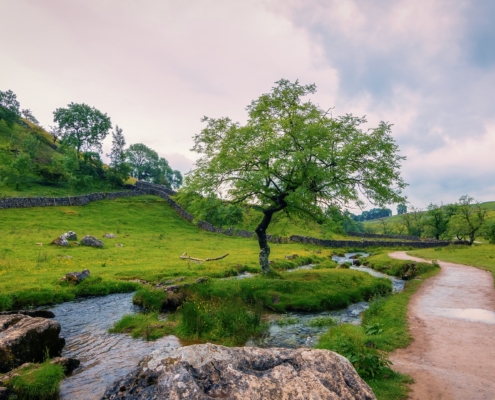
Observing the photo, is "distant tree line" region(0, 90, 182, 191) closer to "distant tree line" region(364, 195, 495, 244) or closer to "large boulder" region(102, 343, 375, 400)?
"large boulder" region(102, 343, 375, 400)

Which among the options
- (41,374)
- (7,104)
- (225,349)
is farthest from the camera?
(7,104)

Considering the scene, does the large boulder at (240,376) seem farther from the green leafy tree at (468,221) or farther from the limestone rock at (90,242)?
the green leafy tree at (468,221)

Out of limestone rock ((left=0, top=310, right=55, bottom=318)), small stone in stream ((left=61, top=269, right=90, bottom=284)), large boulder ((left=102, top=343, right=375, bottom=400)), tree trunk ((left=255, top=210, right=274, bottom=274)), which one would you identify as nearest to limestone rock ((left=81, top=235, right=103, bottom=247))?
small stone in stream ((left=61, top=269, right=90, bottom=284))

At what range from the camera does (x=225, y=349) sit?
6355mm

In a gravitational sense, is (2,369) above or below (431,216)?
below

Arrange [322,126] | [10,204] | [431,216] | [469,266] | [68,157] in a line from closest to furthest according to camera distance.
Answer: [322,126] < [469,266] < [10,204] < [68,157] < [431,216]

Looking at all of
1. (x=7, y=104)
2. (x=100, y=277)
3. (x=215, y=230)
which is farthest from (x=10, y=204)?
(x=7, y=104)

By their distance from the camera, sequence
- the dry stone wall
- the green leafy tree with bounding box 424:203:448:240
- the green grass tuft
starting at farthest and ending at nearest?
the green leafy tree with bounding box 424:203:448:240
the dry stone wall
the green grass tuft

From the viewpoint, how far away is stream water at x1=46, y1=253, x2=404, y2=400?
33.7ft

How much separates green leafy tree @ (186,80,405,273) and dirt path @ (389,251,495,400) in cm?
854

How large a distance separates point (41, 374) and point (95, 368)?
2129 mm

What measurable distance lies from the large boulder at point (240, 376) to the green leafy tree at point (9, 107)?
125107 mm

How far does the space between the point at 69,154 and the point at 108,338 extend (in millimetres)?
82198

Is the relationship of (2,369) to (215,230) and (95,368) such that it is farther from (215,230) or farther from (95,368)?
(215,230)
